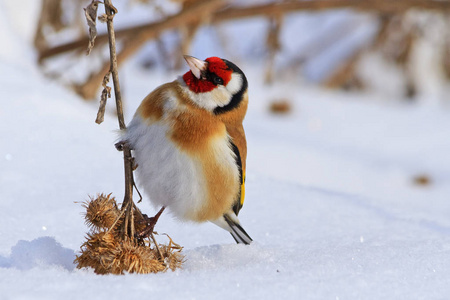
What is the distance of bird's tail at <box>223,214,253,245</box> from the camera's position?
2.23 metres

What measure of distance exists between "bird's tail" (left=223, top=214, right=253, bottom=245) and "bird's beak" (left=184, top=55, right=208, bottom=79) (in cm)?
52

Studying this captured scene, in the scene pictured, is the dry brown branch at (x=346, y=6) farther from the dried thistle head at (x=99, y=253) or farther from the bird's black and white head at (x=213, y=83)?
the dried thistle head at (x=99, y=253)

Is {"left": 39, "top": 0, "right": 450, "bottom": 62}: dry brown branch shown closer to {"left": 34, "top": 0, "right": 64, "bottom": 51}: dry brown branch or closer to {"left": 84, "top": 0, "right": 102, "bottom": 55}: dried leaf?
{"left": 34, "top": 0, "right": 64, "bottom": 51}: dry brown branch

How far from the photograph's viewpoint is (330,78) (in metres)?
8.07

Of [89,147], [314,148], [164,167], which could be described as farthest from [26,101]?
[314,148]

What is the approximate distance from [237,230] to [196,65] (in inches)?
24.2

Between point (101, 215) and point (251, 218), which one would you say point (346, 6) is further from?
point (101, 215)

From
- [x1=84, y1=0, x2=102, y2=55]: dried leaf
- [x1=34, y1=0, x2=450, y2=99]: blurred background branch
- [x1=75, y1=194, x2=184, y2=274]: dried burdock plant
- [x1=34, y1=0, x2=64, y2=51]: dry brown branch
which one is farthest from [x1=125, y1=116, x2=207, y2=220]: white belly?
[x1=34, y1=0, x2=64, y2=51]: dry brown branch

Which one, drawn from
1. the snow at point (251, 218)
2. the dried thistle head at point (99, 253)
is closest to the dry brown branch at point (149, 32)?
the snow at point (251, 218)

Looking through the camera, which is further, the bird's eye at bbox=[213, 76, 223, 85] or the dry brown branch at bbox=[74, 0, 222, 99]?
the dry brown branch at bbox=[74, 0, 222, 99]

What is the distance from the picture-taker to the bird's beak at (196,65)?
2033 mm

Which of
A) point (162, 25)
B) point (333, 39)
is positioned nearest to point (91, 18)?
point (162, 25)

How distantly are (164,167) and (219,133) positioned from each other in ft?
0.71

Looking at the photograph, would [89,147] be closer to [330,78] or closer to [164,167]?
[164,167]
